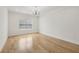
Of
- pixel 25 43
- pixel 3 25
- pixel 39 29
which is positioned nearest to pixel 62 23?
pixel 39 29

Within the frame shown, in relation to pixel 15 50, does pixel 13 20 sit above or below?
above

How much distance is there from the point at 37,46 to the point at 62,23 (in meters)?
0.61

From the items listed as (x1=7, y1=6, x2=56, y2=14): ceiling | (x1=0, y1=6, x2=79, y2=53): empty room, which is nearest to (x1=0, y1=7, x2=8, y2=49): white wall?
(x1=0, y1=6, x2=79, y2=53): empty room

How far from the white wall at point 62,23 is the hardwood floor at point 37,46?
108 mm

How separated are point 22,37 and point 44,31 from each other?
1.39 feet

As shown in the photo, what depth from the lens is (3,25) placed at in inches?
70.3

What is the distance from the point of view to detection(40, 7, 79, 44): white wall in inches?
69.5

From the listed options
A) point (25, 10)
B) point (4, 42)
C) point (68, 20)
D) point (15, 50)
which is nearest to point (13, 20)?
point (25, 10)

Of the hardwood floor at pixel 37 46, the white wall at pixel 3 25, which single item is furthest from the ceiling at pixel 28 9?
the hardwood floor at pixel 37 46

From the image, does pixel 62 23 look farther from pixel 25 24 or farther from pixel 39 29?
pixel 25 24

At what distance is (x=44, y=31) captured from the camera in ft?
6.31
